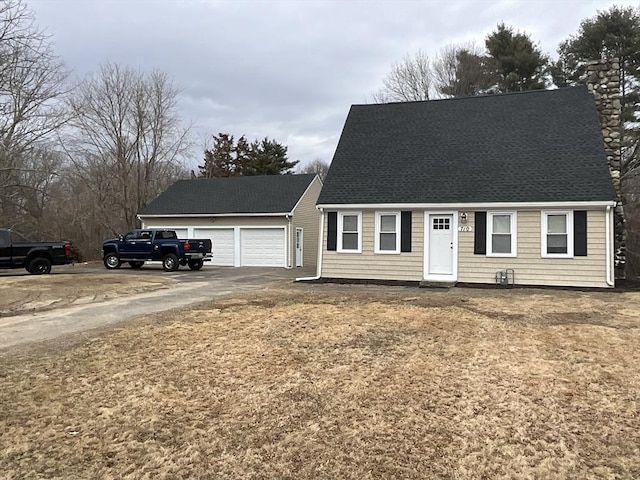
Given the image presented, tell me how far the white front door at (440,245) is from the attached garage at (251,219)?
8.85 meters

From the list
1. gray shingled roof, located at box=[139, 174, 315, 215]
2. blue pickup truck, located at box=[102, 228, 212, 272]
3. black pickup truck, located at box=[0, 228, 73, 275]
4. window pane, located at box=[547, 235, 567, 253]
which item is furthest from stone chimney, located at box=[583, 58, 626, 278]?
black pickup truck, located at box=[0, 228, 73, 275]

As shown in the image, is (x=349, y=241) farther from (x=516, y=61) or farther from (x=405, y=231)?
(x=516, y=61)

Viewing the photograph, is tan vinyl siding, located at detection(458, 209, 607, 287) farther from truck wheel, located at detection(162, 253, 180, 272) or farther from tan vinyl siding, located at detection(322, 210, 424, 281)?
truck wheel, located at detection(162, 253, 180, 272)

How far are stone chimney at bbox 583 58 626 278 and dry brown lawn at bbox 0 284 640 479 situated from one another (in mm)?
9637

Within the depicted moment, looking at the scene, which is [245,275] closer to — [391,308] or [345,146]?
[345,146]

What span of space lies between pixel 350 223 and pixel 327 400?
10.7 m

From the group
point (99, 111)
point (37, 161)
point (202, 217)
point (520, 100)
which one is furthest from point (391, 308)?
point (99, 111)

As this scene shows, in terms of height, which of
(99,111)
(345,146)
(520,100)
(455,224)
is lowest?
(455,224)

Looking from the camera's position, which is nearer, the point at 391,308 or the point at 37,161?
the point at 391,308

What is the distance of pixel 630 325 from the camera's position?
787 centimetres

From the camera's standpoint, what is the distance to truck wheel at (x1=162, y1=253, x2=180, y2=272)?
19.6 metres

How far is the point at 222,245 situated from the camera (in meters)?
23.3

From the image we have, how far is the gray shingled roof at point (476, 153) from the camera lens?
13.6m

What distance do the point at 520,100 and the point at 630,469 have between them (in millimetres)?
15340
